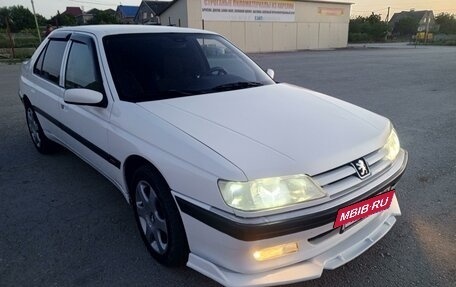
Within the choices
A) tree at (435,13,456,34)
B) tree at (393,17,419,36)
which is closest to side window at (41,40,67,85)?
tree at (393,17,419,36)

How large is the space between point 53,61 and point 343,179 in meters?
3.33

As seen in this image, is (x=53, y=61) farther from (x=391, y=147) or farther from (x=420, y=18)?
(x=420, y=18)

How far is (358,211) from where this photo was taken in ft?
6.65

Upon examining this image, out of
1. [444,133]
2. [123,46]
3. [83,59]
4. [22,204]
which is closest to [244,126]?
[123,46]

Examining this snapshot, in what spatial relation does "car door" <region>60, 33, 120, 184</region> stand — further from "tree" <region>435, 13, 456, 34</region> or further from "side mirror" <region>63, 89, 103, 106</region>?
"tree" <region>435, 13, 456, 34</region>

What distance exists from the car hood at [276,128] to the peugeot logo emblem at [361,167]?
0.03 meters

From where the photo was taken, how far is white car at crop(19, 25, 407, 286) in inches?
71.9

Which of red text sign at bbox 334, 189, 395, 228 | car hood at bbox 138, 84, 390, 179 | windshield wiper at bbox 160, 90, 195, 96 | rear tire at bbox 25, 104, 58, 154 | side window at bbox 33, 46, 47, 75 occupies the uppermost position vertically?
side window at bbox 33, 46, 47, 75

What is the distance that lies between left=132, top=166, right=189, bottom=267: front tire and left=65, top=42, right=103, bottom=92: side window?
90 cm

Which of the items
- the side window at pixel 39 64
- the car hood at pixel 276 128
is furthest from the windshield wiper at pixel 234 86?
the side window at pixel 39 64

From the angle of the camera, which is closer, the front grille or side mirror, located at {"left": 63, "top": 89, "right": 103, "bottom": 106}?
the front grille

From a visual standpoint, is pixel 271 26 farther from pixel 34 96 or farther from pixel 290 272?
pixel 290 272

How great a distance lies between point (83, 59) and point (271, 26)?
31.7 meters

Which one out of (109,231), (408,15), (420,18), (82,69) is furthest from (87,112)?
(408,15)
